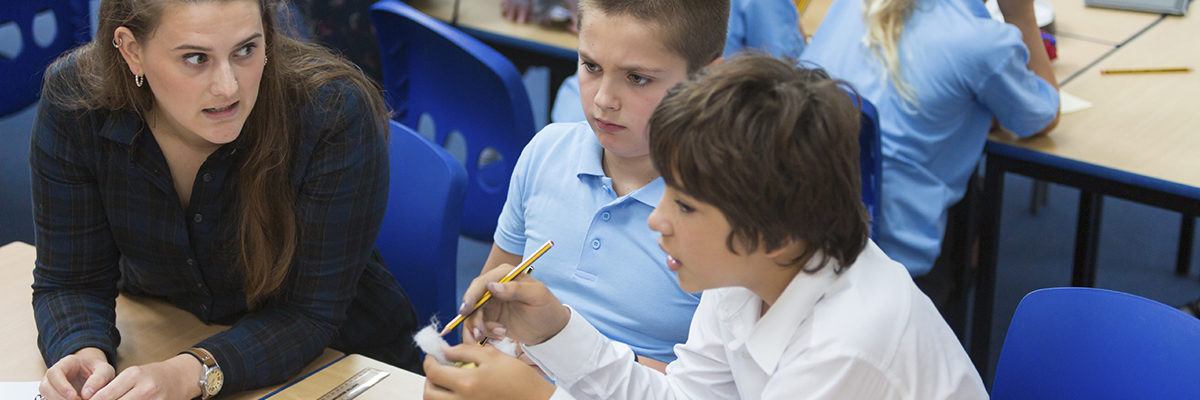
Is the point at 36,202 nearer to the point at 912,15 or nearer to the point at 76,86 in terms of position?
the point at 76,86

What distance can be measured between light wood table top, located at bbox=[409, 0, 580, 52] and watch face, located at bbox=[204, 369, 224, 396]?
1827 millimetres

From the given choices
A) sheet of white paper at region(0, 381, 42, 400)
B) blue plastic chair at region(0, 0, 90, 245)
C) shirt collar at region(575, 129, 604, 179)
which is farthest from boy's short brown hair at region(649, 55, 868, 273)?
blue plastic chair at region(0, 0, 90, 245)

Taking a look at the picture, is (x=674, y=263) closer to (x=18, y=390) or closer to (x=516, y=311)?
(x=516, y=311)

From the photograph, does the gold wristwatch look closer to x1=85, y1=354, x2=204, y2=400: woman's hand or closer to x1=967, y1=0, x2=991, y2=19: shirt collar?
x1=85, y1=354, x2=204, y2=400: woman's hand

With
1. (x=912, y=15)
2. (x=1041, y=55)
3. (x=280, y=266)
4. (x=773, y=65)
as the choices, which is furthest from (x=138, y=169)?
(x=1041, y=55)

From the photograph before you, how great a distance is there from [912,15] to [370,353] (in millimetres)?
1273

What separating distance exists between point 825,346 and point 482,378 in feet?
1.10

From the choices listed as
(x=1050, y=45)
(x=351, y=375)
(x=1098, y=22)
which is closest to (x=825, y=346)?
(x=351, y=375)

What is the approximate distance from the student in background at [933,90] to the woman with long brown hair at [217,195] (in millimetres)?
1153

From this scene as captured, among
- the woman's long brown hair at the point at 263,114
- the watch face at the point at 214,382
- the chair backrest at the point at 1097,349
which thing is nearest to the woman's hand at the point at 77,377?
the watch face at the point at 214,382

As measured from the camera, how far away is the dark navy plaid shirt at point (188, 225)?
1.39 meters

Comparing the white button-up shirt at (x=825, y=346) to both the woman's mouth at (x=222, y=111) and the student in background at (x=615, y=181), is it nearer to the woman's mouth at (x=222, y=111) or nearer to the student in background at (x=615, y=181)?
the student in background at (x=615, y=181)

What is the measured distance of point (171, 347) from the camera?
4.53ft

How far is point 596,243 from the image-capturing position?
144 cm
